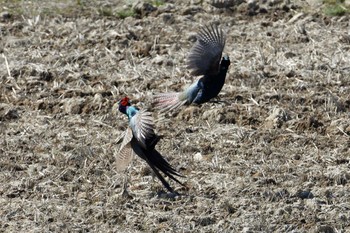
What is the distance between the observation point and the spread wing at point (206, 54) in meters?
8.90

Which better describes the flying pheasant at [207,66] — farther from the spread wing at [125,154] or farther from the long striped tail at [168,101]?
the spread wing at [125,154]

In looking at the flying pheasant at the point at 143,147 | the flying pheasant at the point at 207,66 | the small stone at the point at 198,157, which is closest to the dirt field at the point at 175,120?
the small stone at the point at 198,157

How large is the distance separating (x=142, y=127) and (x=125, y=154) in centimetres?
22

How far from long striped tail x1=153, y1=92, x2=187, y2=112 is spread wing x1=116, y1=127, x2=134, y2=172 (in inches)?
38.0

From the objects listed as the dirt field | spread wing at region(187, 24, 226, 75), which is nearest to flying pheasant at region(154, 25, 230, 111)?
spread wing at region(187, 24, 226, 75)

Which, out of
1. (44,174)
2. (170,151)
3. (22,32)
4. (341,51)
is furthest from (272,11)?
(44,174)

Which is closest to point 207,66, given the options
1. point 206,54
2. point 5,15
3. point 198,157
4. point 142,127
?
point 206,54

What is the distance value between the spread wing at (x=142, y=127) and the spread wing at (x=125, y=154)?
0.07m

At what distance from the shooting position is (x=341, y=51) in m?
10.9

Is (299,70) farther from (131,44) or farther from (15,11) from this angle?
(15,11)

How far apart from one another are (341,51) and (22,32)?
9.99ft

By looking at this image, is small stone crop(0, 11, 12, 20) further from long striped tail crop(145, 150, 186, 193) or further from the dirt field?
long striped tail crop(145, 150, 186, 193)

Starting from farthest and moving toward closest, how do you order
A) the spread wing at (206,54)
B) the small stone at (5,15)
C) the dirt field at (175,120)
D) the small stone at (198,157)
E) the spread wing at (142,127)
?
the small stone at (5,15) → the spread wing at (206,54) → the small stone at (198,157) → the spread wing at (142,127) → the dirt field at (175,120)

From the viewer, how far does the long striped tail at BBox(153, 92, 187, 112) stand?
9.20m
